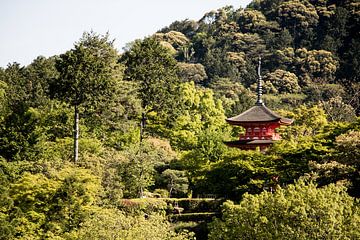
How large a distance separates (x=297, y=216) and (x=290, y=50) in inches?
2311

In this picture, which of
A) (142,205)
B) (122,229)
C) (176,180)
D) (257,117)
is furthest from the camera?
(257,117)

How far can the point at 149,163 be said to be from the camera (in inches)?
1300

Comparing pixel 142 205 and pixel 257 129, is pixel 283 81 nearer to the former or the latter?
pixel 257 129

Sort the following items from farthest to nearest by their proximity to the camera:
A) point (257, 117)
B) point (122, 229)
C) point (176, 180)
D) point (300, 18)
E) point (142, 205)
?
point (300, 18) < point (257, 117) < point (176, 180) < point (142, 205) < point (122, 229)

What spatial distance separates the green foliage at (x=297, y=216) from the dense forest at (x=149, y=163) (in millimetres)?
43

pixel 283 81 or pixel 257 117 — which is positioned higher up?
pixel 283 81

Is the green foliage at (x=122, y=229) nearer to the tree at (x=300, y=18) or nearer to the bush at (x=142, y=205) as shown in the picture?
Result: the bush at (x=142, y=205)

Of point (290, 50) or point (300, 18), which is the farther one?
point (300, 18)

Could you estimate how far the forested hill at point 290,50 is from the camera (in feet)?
236

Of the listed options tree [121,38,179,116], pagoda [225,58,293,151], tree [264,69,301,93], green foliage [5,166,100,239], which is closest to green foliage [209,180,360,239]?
green foliage [5,166,100,239]

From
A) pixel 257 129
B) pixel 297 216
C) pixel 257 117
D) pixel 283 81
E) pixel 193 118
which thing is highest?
pixel 283 81

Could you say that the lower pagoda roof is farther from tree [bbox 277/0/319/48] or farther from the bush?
tree [bbox 277/0/319/48]

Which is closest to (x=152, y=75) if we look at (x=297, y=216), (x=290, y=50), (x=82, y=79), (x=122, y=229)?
(x=82, y=79)

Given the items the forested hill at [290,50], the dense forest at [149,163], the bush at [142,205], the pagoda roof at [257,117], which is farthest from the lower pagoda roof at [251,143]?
the forested hill at [290,50]
